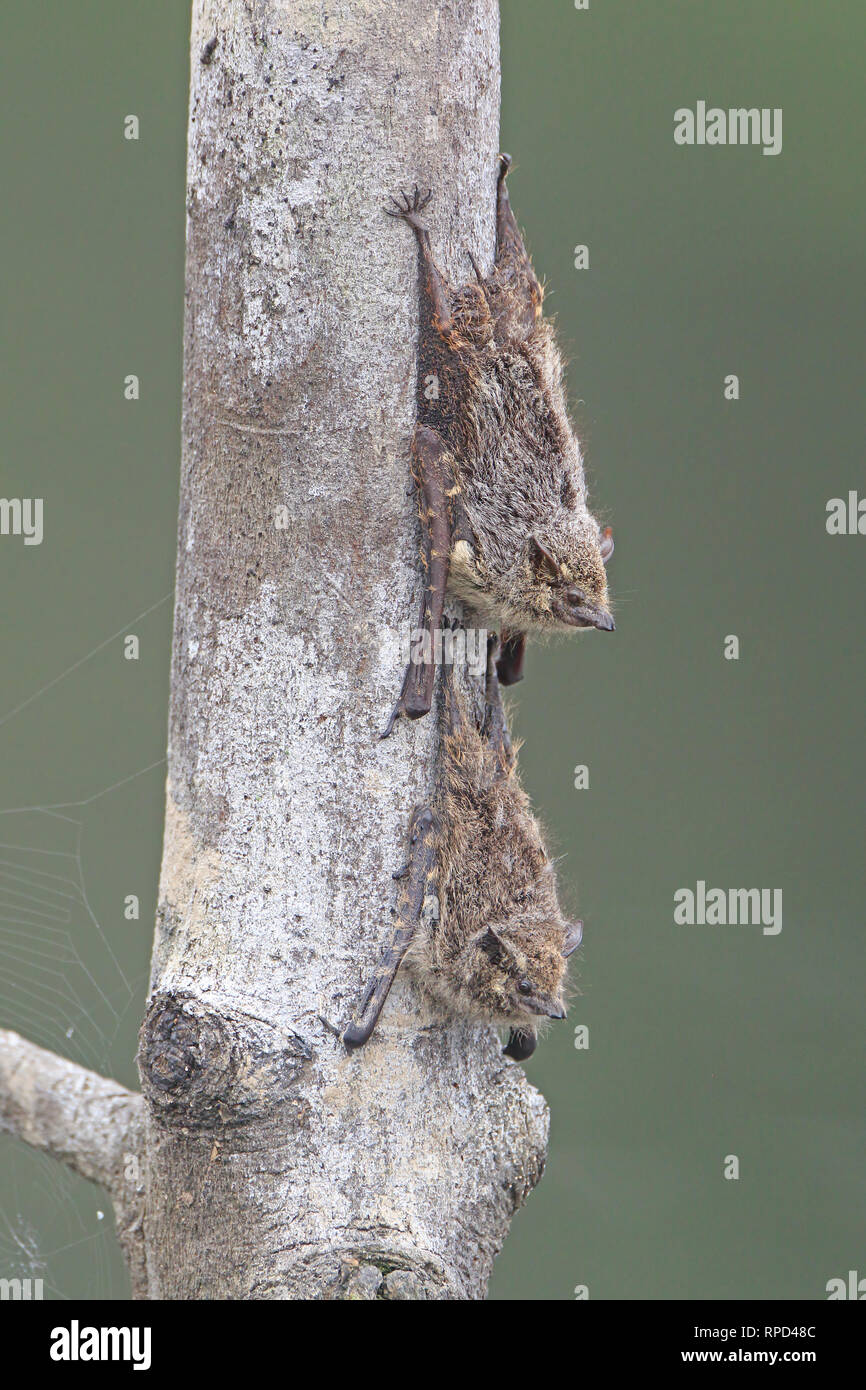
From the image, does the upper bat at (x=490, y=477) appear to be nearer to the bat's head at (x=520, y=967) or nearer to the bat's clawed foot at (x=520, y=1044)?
the bat's head at (x=520, y=967)

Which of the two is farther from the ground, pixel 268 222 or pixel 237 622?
pixel 268 222

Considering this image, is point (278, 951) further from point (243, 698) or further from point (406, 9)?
point (406, 9)

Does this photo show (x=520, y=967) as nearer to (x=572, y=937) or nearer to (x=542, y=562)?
(x=572, y=937)

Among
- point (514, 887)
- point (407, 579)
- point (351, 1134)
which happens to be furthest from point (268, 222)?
point (351, 1134)

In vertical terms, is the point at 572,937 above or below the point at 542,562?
below

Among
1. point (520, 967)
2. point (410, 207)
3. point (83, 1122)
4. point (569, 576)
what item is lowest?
point (83, 1122)

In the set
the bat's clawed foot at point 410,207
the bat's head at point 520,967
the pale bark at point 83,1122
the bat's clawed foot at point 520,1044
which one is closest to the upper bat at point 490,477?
the bat's clawed foot at point 410,207

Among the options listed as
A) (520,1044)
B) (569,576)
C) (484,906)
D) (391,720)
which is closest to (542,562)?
(569,576)
